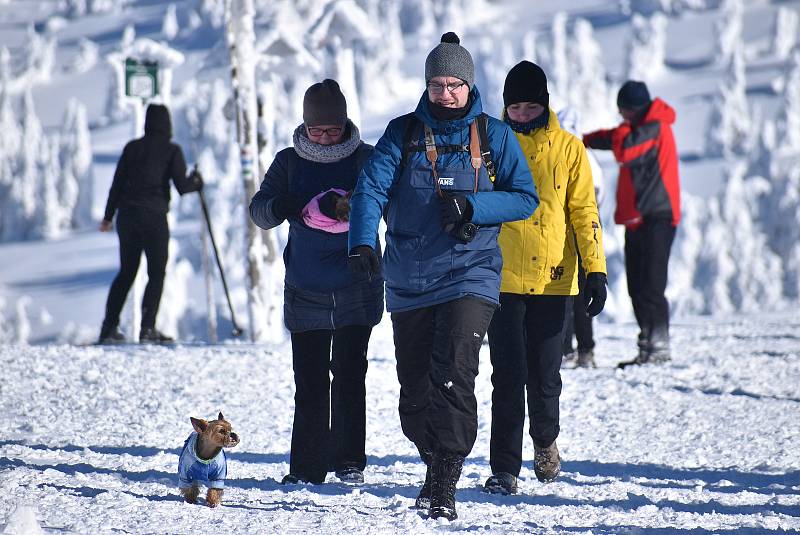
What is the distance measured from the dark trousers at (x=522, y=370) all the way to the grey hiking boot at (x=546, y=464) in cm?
4

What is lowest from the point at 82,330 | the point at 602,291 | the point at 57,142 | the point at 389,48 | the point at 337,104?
the point at 82,330

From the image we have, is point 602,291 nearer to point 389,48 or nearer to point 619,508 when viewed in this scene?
point 619,508

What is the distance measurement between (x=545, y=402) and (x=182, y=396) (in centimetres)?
327

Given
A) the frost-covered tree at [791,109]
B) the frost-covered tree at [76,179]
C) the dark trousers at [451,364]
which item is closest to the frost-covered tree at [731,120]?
the frost-covered tree at [791,109]

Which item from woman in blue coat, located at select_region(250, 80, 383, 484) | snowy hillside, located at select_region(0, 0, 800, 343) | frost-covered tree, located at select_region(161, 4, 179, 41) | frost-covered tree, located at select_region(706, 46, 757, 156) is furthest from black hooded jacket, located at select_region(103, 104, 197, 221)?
frost-covered tree, located at select_region(161, 4, 179, 41)

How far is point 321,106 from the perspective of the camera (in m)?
4.92

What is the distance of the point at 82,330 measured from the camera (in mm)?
81750

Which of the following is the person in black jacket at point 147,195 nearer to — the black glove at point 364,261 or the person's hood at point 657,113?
the person's hood at point 657,113

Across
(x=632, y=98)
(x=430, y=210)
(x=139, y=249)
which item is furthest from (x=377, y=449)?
(x=139, y=249)

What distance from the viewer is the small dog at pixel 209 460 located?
4336 millimetres

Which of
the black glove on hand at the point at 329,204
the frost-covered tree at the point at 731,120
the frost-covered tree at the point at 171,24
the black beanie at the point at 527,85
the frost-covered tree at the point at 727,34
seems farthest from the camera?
the frost-covered tree at the point at 171,24

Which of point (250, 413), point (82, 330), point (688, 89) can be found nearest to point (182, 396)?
point (250, 413)

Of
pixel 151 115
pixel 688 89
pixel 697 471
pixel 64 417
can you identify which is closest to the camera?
pixel 697 471

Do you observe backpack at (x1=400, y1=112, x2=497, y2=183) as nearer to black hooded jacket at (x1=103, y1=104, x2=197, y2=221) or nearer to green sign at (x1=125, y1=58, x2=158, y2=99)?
A: black hooded jacket at (x1=103, y1=104, x2=197, y2=221)
